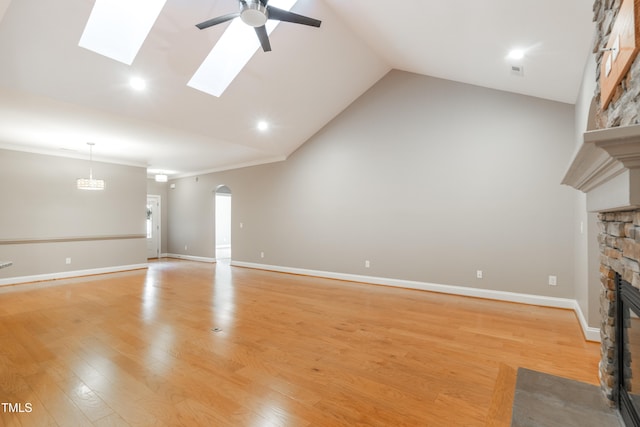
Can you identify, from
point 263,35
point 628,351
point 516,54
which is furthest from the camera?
point 516,54

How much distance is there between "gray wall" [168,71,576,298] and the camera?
13.3 ft

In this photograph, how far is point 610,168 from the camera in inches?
50.2

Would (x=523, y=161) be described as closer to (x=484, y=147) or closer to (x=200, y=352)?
(x=484, y=147)

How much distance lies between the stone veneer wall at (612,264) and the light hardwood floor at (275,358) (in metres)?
0.38

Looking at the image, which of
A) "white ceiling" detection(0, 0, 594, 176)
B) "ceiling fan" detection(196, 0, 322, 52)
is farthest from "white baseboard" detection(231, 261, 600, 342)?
"ceiling fan" detection(196, 0, 322, 52)

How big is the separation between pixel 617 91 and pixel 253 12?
106 inches

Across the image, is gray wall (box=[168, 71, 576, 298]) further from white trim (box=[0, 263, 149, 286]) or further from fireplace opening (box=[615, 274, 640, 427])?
white trim (box=[0, 263, 149, 286])

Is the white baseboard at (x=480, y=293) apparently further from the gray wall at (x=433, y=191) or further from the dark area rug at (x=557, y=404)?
the dark area rug at (x=557, y=404)

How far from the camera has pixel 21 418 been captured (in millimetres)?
1776

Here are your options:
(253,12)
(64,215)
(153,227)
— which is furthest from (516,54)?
(153,227)

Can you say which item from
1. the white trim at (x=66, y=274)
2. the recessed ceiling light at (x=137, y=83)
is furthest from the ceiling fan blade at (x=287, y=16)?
the white trim at (x=66, y=274)

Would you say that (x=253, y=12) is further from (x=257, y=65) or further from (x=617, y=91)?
(x=617, y=91)

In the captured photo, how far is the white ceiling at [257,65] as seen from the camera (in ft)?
9.31

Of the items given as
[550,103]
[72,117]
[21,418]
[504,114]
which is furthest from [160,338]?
[550,103]
